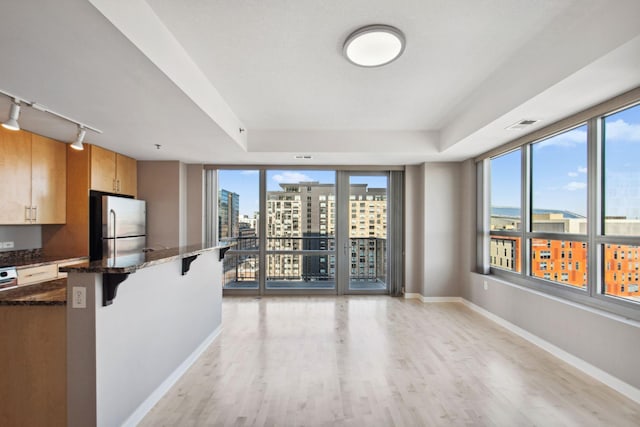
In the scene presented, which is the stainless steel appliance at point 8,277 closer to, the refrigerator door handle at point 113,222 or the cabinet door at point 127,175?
the refrigerator door handle at point 113,222

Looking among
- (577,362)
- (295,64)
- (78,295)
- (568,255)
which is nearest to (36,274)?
(78,295)

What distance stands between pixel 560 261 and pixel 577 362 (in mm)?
990

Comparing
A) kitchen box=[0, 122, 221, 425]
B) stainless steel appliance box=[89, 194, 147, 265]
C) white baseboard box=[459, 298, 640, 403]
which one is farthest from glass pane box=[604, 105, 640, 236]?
stainless steel appliance box=[89, 194, 147, 265]

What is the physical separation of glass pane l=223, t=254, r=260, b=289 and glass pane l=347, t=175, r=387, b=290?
1747mm

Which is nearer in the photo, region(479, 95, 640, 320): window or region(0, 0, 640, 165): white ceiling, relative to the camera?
region(0, 0, 640, 165): white ceiling

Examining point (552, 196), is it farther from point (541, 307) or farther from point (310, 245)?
point (310, 245)

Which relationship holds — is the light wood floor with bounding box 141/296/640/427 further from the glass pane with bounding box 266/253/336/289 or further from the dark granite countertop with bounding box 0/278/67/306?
the glass pane with bounding box 266/253/336/289

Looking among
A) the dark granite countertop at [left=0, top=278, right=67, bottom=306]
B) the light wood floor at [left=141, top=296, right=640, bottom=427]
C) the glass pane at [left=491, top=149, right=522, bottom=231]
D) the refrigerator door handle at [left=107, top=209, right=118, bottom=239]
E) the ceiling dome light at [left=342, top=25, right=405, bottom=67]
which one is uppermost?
the ceiling dome light at [left=342, top=25, right=405, bottom=67]

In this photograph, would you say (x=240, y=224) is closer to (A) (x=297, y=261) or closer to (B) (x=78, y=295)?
(A) (x=297, y=261)

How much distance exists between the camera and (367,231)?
585cm

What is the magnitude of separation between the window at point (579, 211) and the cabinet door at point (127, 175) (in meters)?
5.35

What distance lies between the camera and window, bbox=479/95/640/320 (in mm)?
2662

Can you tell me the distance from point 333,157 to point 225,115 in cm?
188

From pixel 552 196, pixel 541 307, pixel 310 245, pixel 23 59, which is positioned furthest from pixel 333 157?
pixel 23 59
